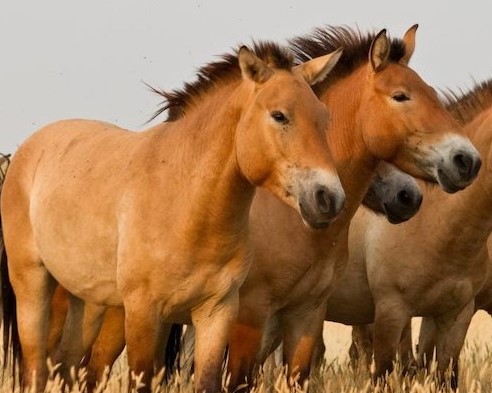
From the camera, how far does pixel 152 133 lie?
23.5 ft

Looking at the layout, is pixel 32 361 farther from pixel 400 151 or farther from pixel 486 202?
pixel 486 202

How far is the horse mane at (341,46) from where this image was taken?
793 centimetres

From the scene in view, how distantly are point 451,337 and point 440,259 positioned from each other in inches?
28.6

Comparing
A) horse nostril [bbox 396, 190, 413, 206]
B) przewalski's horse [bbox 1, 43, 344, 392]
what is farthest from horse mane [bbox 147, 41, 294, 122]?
horse nostril [bbox 396, 190, 413, 206]

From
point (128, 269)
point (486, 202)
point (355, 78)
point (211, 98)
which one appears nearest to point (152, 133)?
point (211, 98)

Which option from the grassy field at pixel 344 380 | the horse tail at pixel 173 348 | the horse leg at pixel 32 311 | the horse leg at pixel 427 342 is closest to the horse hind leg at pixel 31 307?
the horse leg at pixel 32 311

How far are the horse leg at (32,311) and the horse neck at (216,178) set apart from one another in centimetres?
163

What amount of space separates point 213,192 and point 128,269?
2.00ft

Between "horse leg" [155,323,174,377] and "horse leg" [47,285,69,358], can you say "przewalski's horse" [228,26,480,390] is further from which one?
"horse leg" [47,285,69,358]

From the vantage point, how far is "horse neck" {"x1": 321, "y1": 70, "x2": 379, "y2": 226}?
7632 mm

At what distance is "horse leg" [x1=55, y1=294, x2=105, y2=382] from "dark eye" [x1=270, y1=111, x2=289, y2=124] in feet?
8.35

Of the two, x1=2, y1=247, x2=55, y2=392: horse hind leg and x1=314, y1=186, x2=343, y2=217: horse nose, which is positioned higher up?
x1=314, y1=186, x2=343, y2=217: horse nose

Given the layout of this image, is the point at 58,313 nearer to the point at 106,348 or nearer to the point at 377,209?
the point at 106,348

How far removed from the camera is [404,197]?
786 cm
